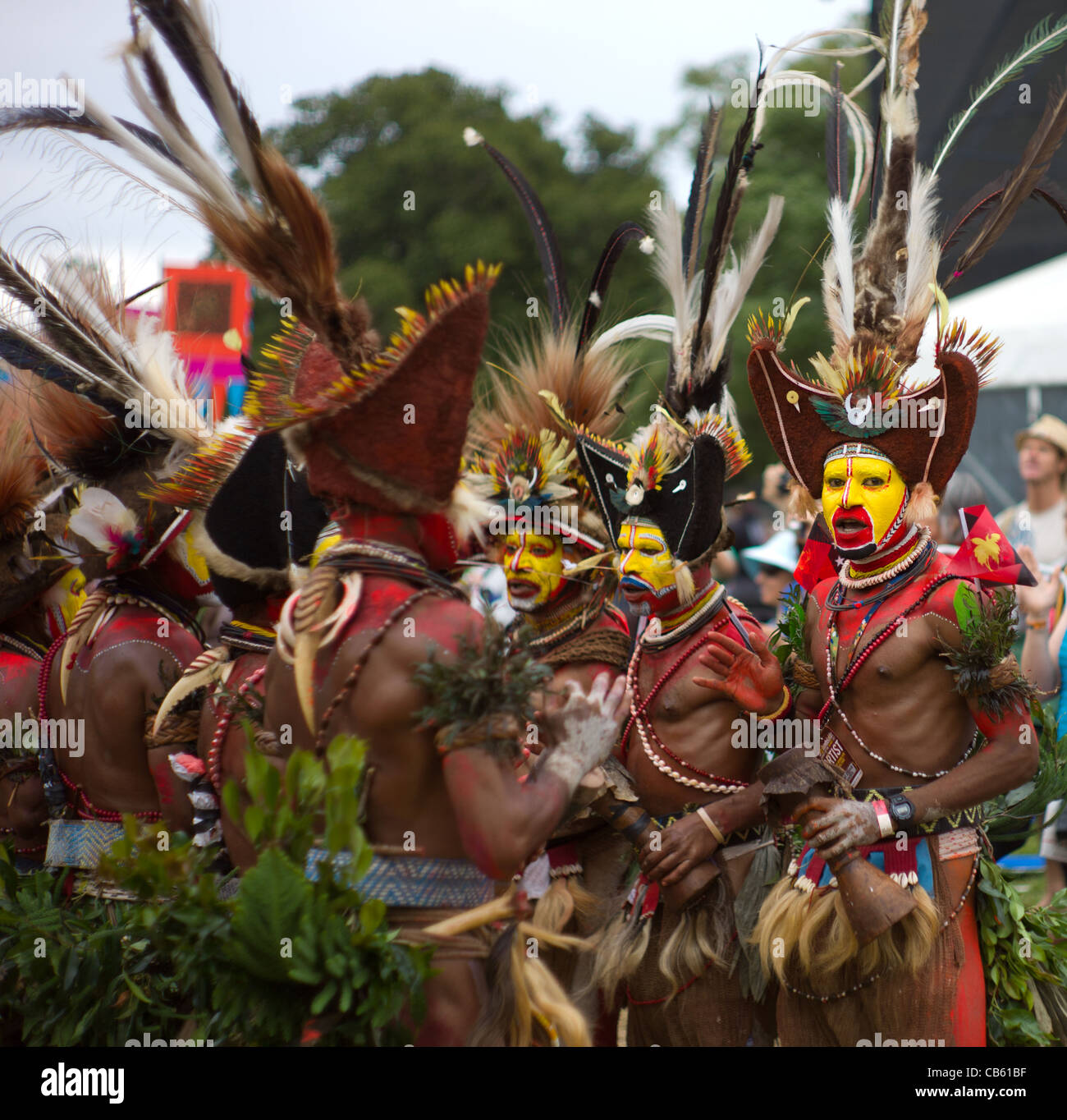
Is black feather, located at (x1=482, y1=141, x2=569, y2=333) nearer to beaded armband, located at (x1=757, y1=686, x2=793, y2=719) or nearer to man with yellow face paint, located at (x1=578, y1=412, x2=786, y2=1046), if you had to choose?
man with yellow face paint, located at (x1=578, y1=412, x2=786, y2=1046)

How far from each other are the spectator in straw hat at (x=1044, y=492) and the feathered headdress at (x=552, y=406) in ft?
9.69

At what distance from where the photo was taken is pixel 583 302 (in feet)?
16.8

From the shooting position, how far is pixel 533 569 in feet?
15.3

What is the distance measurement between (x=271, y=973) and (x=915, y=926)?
1961 millimetres

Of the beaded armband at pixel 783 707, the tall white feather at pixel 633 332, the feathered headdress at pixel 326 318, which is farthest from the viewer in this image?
the tall white feather at pixel 633 332

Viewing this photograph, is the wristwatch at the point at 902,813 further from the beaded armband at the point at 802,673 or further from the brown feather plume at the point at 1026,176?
the brown feather plume at the point at 1026,176

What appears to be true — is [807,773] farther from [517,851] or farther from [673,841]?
[517,851]

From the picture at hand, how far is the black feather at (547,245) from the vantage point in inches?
195

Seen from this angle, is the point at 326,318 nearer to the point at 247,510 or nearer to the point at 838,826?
the point at 247,510

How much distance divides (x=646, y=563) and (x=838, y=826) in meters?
1.17

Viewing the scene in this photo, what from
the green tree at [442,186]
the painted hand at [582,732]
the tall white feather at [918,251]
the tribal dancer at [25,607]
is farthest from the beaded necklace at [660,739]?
the green tree at [442,186]

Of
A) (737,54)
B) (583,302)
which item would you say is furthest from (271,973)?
(737,54)

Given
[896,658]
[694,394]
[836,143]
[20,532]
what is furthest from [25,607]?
[836,143]

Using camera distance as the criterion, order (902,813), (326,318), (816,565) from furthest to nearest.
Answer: (816,565), (902,813), (326,318)
